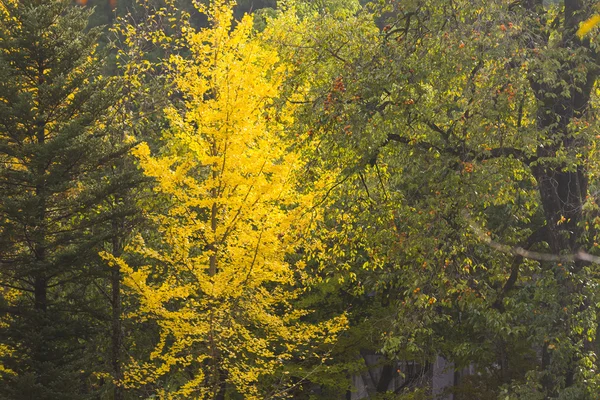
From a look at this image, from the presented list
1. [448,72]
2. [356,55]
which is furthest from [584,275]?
[356,55]

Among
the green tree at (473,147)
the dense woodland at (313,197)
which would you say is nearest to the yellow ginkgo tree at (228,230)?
the dense woodland at (313,197)

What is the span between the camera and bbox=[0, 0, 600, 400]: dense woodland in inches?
414

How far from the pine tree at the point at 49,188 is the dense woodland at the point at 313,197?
6 centimetres

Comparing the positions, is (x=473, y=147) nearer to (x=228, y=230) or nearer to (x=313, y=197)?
(x=313, y=197)

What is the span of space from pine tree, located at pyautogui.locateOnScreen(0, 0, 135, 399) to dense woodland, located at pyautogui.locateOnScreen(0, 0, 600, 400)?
0.06 metres

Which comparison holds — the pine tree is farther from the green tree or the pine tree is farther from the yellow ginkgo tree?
the green tree

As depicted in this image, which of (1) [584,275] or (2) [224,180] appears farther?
(2) [224,180]

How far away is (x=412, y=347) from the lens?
1044cm

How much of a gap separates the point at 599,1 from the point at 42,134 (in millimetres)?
10654

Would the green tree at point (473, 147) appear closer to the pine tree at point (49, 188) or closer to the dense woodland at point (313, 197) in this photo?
the dense woodland at point (313, 197)

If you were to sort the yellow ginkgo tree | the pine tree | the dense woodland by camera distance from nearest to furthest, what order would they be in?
the dense woodland < the yellow ginkgo tree < the pine tree

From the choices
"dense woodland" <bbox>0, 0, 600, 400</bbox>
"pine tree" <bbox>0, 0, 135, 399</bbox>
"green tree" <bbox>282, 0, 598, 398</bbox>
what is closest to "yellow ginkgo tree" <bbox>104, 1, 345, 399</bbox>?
"dense woodland" <bbox>0, 0, 600, 400</bbox>

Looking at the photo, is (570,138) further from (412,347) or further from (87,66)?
(87,66)

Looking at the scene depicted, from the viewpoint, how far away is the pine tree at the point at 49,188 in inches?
600
